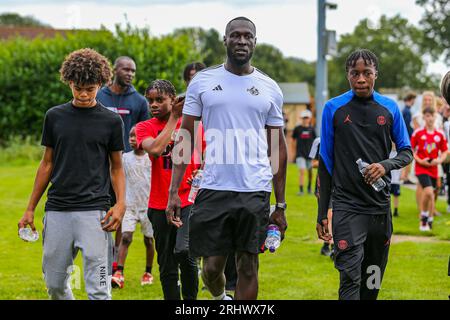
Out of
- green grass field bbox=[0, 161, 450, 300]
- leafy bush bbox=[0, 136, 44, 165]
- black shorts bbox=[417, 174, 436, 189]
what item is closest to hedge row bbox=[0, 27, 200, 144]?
leafy bush bbox=[0, 136, 44, 165]

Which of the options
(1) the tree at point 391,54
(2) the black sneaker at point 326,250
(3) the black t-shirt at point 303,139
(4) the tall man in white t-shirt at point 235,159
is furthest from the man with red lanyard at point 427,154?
(1) the tree at point 391,54

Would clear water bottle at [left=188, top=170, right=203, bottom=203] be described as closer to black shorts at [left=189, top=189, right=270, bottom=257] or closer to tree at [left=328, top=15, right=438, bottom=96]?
black shorts at [left=189, top=189, right=270, bottom=257]

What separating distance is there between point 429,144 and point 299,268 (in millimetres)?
4744

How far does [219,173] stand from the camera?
20.2ft

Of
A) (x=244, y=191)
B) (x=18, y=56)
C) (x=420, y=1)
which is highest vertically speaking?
(x=420, y=1)

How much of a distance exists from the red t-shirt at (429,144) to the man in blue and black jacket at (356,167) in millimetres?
7860

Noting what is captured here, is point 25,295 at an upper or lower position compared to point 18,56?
lower

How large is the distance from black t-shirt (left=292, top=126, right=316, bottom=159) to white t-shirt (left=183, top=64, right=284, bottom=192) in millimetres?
14834

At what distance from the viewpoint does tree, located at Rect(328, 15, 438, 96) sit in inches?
3599

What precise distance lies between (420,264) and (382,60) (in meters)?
82.9

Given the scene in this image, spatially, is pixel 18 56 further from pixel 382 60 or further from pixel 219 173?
pixel 382 60

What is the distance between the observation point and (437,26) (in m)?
70.8

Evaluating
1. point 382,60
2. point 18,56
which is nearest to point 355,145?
point 18,56

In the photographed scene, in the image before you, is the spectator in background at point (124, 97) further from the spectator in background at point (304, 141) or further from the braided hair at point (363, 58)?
the spectator in background at point (304, 141)
